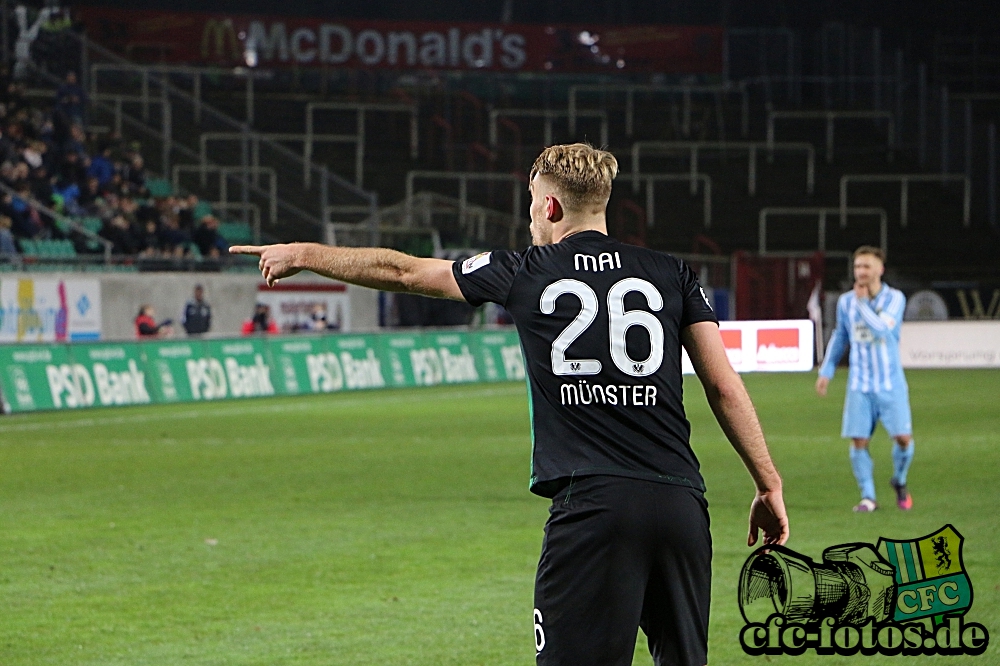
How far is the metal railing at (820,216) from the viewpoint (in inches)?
1690

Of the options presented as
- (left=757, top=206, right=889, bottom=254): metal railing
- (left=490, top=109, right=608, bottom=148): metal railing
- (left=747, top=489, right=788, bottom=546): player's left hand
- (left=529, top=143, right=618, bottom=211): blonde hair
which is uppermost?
(left=490, top=109, right=608, bottom=148): metal railing

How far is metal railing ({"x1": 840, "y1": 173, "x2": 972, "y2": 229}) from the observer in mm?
43875

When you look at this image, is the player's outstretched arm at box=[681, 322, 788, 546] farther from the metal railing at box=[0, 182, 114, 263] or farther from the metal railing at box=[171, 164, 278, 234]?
the metal railing at box=[171, 164, 278, 234]

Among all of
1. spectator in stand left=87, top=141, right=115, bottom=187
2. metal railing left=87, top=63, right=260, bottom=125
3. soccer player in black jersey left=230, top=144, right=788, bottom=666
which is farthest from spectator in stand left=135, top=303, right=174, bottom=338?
soccer player in black jersey left=230, top=144, right=788, bottom=666

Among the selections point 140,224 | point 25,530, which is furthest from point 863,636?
point 140,224

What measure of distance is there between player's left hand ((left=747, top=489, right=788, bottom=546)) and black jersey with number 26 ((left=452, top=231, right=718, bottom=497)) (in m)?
0.27

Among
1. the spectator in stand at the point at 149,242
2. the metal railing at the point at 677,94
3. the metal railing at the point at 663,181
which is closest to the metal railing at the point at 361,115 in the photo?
the metal railing at the point at 677,94

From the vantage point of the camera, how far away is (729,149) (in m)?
47.5

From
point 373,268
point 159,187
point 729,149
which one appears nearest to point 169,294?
point 159,187

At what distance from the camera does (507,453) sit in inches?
713

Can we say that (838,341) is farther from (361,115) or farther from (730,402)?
(361,115)

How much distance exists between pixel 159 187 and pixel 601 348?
1307 inches

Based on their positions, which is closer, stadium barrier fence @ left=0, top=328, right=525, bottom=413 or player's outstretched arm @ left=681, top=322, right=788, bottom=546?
player's outstretched arm @ left=681, top=322, right=788, bottom=546

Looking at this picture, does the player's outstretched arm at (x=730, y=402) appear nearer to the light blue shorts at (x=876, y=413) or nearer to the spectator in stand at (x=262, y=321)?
the light blue shorts at (x=876, y=413)
